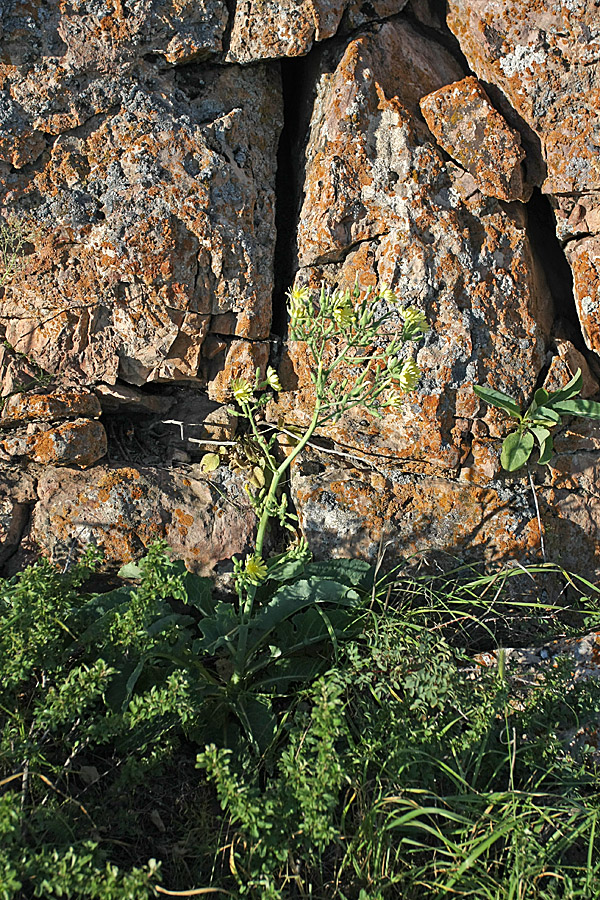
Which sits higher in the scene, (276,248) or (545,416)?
(276,248)

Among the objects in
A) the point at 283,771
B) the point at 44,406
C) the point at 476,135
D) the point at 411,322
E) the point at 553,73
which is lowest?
the point at 283,771

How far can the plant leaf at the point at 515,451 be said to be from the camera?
3.40 metres

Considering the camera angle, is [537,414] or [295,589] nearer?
[295,589]

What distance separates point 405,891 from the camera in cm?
209

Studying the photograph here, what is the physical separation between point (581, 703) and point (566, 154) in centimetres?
259

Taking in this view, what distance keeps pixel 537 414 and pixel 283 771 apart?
2110mm

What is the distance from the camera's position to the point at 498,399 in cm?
340

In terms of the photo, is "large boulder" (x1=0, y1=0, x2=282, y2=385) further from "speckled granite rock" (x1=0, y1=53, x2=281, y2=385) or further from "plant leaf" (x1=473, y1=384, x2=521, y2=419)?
"plant leaf" (x1=473, y1=384, x2=521, y2=419)

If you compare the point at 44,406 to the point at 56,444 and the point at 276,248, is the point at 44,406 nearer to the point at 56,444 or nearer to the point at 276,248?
the point at 56,444

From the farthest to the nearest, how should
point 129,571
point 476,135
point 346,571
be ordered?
point 476,135 → point 346,571 → point 129,571

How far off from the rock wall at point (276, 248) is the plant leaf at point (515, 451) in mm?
64

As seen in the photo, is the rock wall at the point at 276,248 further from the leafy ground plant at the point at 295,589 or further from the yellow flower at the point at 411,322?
the yellow flower at the point at 411,322

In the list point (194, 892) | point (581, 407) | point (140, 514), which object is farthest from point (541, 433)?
point (194, 892)

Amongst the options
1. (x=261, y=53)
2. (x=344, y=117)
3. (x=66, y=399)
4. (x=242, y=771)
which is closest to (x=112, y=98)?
(x=261, y=53)
